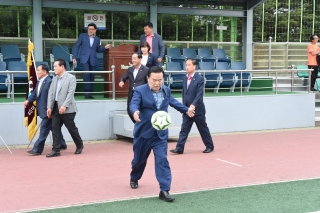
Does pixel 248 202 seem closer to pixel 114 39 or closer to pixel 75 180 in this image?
pixel 75 180

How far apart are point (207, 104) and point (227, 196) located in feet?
23.0

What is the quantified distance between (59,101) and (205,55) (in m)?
7.96

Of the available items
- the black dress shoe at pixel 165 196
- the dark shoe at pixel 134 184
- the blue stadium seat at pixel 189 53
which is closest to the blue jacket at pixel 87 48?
the blue stadium seat at pixel 189 53

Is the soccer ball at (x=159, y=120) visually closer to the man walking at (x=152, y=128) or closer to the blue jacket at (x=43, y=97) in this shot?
the man walking at (x=152, y=128)

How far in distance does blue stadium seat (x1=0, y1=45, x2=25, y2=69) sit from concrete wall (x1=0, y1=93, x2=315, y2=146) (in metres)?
3.05

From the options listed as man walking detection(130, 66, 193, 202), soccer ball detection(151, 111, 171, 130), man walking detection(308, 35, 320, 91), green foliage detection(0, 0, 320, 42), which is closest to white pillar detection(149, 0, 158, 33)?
green foliage detection(0, 0, 320, 42)

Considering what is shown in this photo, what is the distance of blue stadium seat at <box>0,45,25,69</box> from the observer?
14.5m

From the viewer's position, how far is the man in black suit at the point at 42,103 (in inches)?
421

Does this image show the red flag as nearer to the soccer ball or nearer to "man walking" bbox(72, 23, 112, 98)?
"man walking" bbox(72, 23, 112, 98)

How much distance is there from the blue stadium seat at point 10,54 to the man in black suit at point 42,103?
398cm

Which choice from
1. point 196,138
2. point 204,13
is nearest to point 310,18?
point 204,13

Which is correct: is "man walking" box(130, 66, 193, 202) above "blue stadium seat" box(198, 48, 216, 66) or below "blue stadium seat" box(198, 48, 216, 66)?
below

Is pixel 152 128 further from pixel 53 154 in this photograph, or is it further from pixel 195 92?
pixel 53 154

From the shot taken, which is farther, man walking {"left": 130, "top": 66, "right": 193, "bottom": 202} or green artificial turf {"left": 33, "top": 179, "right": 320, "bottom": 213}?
man walking {"left": 130, "top": 66, "right": 193, "bottom": 202}
